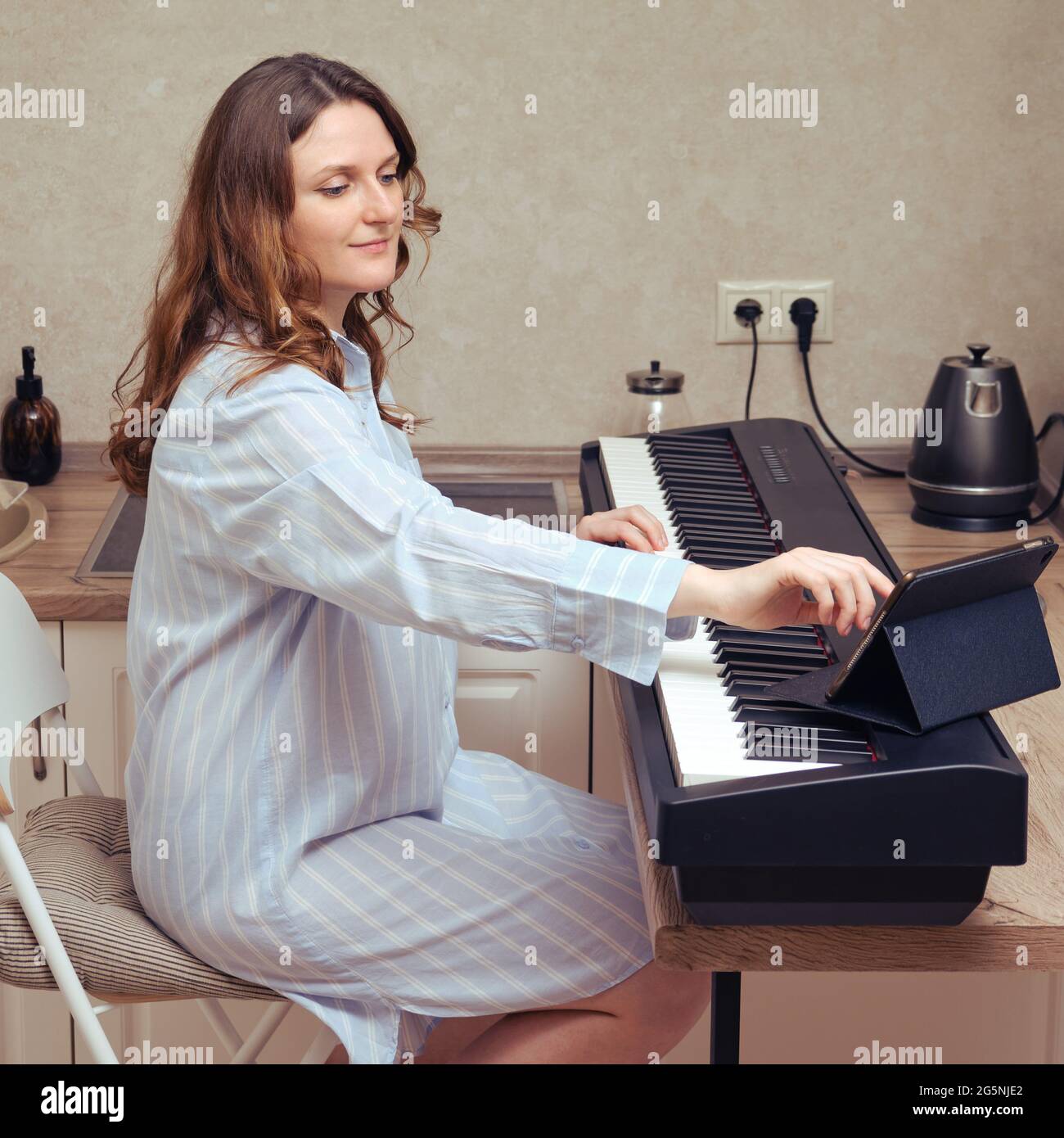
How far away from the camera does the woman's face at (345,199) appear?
126 centimetres

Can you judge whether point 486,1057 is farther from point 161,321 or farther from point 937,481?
point 937,481

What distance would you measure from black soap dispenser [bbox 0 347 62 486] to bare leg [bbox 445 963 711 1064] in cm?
120

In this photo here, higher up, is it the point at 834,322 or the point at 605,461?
the point at 834,322

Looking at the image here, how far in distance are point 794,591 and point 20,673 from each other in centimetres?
74

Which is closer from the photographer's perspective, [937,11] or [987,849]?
[987,849]

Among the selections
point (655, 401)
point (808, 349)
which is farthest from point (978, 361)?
point (655, 401)

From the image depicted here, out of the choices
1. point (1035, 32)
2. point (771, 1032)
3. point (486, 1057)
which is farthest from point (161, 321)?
point (1035, 32)

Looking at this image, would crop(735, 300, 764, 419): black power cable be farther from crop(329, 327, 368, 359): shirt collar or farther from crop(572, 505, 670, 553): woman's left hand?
crop(329, 327, 368, 359): shirt collar

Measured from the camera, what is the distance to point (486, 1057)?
1280 mm

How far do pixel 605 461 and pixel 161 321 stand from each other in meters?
0.59

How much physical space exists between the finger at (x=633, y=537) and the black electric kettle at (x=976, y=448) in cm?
64

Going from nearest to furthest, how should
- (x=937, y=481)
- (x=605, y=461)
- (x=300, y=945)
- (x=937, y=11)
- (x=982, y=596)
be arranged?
(x=982, y=596) → (x=300, y=945) → (x=605, y=461) → (x=937, y=481) → (x=937, y=11)

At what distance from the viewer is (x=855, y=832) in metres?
0.96

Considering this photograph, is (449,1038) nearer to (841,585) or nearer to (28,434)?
(841,585)
